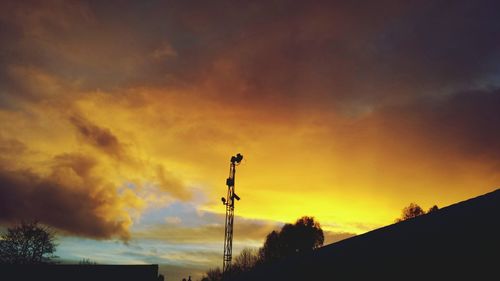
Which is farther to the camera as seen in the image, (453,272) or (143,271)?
(143,271)

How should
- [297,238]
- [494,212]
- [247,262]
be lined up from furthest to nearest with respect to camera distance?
[247,262] < [297,238] < [494,212]

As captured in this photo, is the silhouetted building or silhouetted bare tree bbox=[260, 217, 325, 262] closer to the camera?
the silhouetted building

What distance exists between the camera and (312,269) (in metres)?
12.2

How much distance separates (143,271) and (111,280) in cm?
279

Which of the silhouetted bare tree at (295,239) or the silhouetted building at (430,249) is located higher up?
the silhouetted bare tree at (295,239)

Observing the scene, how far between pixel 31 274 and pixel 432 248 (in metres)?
35.0

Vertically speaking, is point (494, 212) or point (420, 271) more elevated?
point (494, 212)

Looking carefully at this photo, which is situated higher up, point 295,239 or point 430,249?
point 295,239

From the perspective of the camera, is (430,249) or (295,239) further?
Result: (295,239)

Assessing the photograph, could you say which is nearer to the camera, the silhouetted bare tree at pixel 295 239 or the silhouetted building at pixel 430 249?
the silhouetted building at pixel 430 249

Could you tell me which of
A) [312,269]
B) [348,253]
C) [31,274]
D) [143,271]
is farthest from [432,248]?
[31,274]

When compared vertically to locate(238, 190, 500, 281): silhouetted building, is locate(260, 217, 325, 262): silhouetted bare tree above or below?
above

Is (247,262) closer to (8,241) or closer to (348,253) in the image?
(8,241)

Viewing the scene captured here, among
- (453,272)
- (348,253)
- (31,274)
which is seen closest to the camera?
(453,272)
